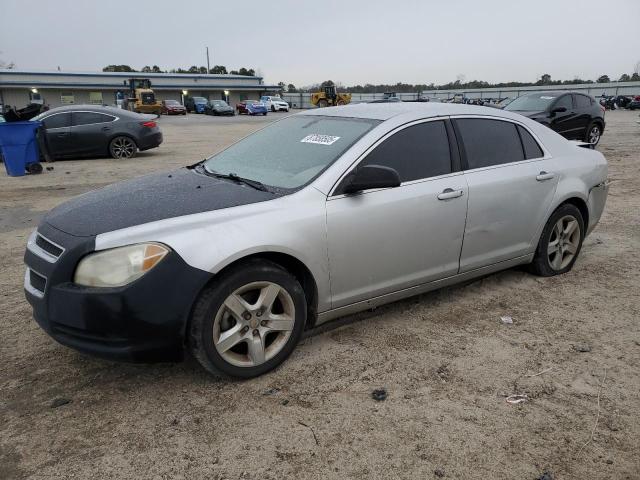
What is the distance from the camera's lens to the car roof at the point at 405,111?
12.8ft

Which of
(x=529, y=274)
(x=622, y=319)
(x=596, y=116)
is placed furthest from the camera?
(x=596, y=116)

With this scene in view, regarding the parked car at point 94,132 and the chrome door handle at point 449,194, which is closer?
the chrome door handle at point 449,194

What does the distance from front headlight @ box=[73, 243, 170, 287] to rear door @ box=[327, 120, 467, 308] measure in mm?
1077

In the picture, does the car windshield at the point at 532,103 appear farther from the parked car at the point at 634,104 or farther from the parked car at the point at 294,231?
the parked car at the point at 634,104

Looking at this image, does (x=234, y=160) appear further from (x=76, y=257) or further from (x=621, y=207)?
(x=621, y=207)

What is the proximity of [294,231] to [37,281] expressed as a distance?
151 centimetres

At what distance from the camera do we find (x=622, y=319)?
158 inches

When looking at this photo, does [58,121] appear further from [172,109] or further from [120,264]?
[172,109]

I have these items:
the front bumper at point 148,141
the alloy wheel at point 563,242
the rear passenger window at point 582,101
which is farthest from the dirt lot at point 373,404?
the rear passenger window at point 582,101

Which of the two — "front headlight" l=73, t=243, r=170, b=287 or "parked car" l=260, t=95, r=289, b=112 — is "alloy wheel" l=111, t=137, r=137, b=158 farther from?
"parked car" l=260, t=95, r=289, b=112

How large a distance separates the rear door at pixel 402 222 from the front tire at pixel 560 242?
1.18 metres

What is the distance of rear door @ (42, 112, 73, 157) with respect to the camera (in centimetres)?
1314

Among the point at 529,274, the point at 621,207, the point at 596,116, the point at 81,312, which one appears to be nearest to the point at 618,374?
the point at 529,274

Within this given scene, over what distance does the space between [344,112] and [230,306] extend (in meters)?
1.95
